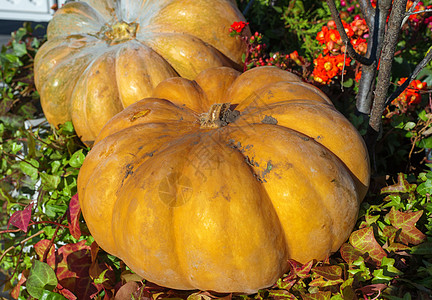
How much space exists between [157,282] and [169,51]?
1.39 meters

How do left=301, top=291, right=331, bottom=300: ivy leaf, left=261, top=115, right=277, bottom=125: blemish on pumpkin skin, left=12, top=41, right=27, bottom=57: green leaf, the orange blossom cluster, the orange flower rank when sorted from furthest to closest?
left=12, top=41, right=27, bottom=57: green leaf, the orange flower, the orange blossom cluster, left=261, top=115, right=277, bottom=125: blemish on pumpkin skin, left=301, top=291, right=331, bottom=300: ivy leaf

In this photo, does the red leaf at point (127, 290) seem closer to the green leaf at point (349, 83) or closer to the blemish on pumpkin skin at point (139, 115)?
the blemish on pumpkin skin at point (139, 115)

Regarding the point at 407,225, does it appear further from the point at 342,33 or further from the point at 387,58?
the point at 342,33

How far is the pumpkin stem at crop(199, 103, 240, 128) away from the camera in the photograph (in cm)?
154

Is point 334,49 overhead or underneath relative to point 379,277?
overhead

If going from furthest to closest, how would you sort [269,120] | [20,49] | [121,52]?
[20,49]
[121,52]
[269,120]

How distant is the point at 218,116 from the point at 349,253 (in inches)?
28.5

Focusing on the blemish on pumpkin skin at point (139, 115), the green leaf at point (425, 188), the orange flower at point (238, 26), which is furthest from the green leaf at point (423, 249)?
the orange flower at point (238, 26)

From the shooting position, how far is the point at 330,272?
132cm

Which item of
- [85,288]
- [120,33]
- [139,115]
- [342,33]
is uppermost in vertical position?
[342,33]

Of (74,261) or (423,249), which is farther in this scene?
(74,261)

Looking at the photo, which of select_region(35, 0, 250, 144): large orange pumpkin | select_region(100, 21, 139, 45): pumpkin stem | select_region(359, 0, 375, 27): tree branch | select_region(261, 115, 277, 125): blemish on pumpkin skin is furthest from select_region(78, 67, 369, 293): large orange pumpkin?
select_region(100, 21, 139, 45): pumpkin stem

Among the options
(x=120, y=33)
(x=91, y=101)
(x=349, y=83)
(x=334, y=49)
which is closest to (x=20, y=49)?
(x=120, y=33)

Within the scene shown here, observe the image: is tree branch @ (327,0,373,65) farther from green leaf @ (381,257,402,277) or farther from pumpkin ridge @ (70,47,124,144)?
pumpkin ridge @ (70,47,124,144)
